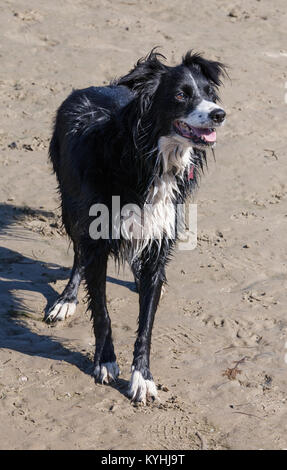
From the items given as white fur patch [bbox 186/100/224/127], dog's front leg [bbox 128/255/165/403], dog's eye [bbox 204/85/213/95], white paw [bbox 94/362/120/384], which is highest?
dog's eye [bbox 204/85/213/95]

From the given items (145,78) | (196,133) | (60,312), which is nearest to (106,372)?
(60,312)

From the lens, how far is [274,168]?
822 centimetres

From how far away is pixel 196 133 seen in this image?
193 inches

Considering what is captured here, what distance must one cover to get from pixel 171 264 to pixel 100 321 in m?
1.55

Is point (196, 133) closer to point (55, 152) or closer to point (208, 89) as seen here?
point (208, 89)

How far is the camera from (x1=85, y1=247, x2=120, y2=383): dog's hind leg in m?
5.34

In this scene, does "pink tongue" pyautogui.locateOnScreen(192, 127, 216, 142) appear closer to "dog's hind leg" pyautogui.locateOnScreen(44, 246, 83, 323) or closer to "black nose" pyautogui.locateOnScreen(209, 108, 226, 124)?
"black nose" pyautogui.locateOnScreen(209, 108, 226, 124)

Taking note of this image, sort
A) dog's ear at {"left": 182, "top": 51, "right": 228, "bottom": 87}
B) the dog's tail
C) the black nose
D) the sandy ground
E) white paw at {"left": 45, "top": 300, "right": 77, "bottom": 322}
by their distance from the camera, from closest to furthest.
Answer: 1. the black nose
2. the sandy ground
3. dog's ear at {"left": 182, "top": 51, "right": 228, "bottom": 87}
4. white paw at {"left": 45, "top": 300, "right": 77, "bottom": 322}
5. the dog's tail

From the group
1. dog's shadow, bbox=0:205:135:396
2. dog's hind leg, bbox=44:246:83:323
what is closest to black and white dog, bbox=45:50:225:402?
dog's shadow, bbox=0:205:135:396

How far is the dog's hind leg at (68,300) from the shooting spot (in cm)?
603

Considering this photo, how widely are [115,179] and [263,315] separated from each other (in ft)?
5.90

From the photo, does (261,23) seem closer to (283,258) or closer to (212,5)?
(212,5)

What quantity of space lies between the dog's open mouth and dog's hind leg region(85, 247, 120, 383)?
0.98 meters

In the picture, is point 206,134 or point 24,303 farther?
point 24,303
